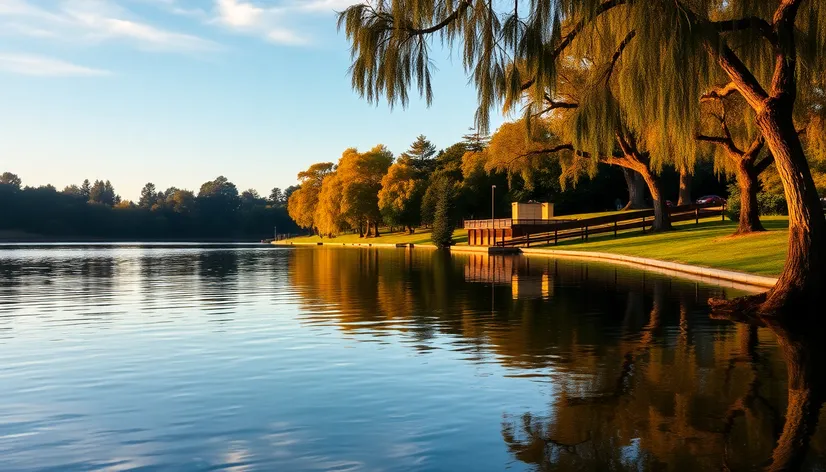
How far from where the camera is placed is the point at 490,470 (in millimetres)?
5965

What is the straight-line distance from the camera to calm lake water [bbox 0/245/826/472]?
6449 mm

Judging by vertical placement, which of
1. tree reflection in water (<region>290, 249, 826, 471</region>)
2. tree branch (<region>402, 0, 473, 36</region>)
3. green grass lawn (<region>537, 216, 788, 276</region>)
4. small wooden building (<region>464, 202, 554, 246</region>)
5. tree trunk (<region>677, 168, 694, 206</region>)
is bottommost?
tree reflection in water (<region>290, 249, 826, 471</region>)

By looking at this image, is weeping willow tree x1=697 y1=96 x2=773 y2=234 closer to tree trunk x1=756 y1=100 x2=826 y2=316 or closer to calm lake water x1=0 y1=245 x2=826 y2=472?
calm lake water x1=0 y1=245 x2=826 y2=472

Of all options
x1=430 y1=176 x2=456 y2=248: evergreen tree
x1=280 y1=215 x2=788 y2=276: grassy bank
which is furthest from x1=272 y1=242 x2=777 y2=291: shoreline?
x1=430 y1=176 x2=456 y2=248: evergreen tree

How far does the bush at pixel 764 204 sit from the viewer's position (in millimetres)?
50344

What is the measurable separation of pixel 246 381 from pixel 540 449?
4.65 metres

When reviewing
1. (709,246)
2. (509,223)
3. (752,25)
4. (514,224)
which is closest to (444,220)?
(509,223)

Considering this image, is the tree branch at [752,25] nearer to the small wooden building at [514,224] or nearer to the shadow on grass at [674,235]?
the shadow on grass at [674,235]

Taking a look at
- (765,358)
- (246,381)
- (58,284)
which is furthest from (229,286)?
(765,358)

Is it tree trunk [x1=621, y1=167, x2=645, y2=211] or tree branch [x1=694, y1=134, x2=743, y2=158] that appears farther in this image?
tree trunk [x1=621, y1=167, x2=645, y2=211]

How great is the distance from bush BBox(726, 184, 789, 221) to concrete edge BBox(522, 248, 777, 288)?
1321cm

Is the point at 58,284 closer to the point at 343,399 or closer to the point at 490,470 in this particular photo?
the point at 343,399

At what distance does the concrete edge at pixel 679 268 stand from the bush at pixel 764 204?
13.2 meters

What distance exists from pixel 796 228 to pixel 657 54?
16.4 ft
